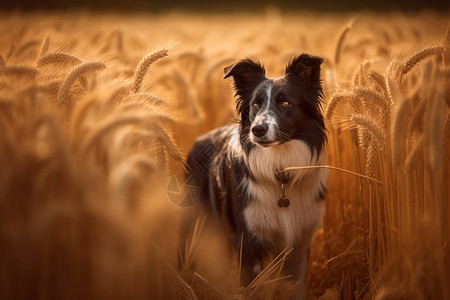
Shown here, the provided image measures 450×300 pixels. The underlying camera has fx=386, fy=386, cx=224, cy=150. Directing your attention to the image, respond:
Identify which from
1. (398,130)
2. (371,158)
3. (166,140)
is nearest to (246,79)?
(371,158)

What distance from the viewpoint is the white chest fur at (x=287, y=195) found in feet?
10.1

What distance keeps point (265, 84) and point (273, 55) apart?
131 inches

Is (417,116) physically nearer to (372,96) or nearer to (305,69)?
(372,96)

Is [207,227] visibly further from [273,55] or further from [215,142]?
[273,55]

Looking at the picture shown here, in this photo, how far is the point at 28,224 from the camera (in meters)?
1.76

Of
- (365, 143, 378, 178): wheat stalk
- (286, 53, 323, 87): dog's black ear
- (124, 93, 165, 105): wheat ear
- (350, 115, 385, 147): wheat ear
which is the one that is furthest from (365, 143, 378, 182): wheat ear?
(124, 93, 165, 105): wheat ear

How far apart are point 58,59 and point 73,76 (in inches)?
18.6

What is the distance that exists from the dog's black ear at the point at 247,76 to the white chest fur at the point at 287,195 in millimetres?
614

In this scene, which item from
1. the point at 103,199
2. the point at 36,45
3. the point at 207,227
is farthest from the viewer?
the point at 36,45

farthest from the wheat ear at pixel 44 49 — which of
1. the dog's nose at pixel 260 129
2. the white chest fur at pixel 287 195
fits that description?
the white chest fur at pixel 287 195

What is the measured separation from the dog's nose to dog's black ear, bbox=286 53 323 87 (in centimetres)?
67

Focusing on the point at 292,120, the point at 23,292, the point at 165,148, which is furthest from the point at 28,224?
the point at 292,120

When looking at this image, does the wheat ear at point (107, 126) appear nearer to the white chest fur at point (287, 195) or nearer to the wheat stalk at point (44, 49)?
the wheat stalk at point (44, 49)

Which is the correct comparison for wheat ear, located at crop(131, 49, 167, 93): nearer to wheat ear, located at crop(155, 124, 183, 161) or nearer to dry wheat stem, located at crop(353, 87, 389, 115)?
wheat ear, located at crop(155, 124, 183, 161)
